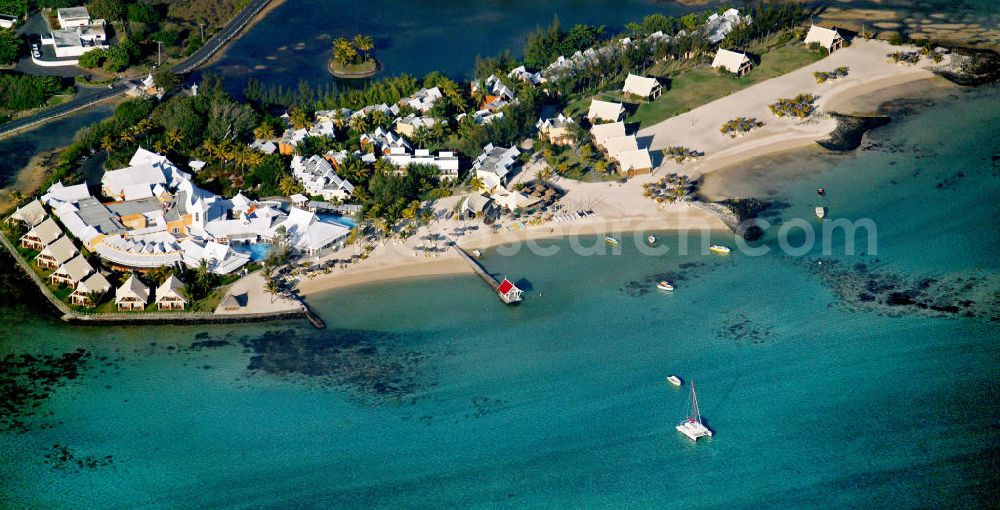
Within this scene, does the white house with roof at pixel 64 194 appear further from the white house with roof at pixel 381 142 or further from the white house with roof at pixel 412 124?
the white house with roof at pixel 412 124

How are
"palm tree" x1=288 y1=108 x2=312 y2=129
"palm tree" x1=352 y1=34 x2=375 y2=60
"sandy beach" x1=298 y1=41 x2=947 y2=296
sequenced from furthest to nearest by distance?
"palm tree" x1=352 y1=34 x2=375 y2=60 → "palm tree" x1=288 y1=108 x2=312 y2=129 → "sandy beach" x1=298 y1=41 x2=947 y2=296

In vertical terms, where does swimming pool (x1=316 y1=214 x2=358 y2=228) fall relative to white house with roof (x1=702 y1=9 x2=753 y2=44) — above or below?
below

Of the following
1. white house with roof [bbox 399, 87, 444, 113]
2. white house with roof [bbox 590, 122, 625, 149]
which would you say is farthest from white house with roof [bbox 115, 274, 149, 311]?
white house with roof [bbox 590, 122, 625, 149]

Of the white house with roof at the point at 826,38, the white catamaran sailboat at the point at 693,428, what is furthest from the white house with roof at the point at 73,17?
the white catamaran sailboat at the point at 693,428

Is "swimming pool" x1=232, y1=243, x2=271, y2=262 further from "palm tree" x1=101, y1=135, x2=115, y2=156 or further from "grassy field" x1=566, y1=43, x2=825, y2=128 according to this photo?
"grassy field" x1=566, y1=43, x2=825, y2=128

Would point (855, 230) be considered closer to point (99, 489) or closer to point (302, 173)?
point (302, 173)

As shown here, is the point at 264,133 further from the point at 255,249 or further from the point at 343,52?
the point at 343,52

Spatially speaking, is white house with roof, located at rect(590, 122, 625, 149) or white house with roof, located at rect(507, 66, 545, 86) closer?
white house with roof, located at rect(590, 122, 625, 149)
